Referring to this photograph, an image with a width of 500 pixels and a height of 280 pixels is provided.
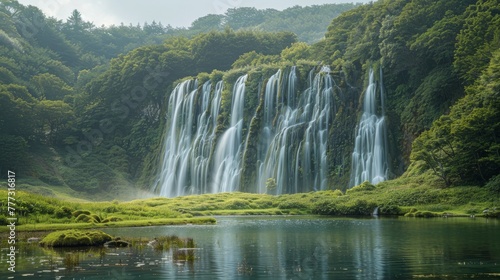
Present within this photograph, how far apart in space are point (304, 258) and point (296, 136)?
6056cm

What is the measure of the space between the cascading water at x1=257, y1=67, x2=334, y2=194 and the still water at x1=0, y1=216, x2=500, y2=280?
45472 millimetres

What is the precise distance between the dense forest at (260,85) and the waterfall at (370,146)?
103 cm

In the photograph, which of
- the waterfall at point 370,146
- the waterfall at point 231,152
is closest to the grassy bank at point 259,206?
the waterfall at point 370,146

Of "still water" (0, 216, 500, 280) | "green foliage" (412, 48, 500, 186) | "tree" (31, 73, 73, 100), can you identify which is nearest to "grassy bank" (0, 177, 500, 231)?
"green foliage" (412, 48, 500, 186)

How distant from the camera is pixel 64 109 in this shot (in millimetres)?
109750

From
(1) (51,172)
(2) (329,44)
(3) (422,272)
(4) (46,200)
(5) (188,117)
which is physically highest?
(2) (329,44)

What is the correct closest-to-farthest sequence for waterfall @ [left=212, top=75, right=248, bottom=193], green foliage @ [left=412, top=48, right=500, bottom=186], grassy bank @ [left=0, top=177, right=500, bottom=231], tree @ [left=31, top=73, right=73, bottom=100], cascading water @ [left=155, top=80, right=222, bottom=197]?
grassy bank @ [left=0, top=177, right=500, bottom=231] < green foliage @ [left=412, top=48, right=500, bottom=186] < waterfall @ [left=212, top=75, right=248, bottom=193] < cascading water @ [left=155, top=80, right=222, bottom=197] < tree @ [left=31, top=73, right=73, bottom=100]

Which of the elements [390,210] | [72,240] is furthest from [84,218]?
[390,210]

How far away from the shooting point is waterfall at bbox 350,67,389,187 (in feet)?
260

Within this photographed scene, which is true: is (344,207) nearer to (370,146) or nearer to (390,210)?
(390,210)

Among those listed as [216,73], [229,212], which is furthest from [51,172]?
[229,212]

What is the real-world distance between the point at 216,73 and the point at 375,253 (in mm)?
79485

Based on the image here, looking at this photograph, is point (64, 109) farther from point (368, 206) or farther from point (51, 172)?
point (368, 206)

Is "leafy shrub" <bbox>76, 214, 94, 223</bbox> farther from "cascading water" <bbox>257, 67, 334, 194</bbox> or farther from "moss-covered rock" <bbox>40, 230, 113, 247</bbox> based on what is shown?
"cascading water" <bbox>257, 67, 334, 194</bbox>
